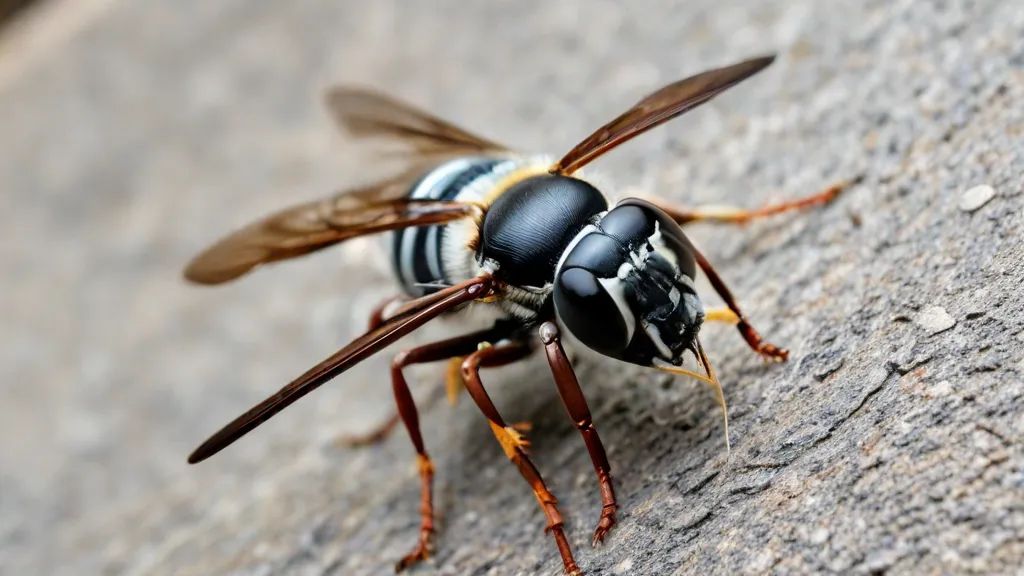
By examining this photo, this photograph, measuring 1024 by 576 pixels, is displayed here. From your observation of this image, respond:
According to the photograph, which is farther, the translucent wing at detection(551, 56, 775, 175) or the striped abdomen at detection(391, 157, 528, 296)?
the striped abdomen at detection(391, 157, 528, 296)

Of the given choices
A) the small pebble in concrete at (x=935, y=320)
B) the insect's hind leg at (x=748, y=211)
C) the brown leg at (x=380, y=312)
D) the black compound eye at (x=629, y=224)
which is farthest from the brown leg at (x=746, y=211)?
the brown leg at (x=380, y=312)

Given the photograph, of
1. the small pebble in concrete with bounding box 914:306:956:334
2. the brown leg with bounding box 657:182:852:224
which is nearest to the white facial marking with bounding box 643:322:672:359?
the small pebble in concrete with bounding box 914:306:956:334

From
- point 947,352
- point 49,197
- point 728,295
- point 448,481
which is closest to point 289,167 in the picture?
point 49,197

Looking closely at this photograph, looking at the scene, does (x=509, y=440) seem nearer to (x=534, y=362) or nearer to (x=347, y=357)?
(x=347, y=357)

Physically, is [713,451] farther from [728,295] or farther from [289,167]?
[289,167]

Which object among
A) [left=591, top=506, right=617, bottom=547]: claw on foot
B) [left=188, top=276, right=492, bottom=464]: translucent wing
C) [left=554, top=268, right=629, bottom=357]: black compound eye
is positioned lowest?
[left=591, top=506, right=617, bottom=547]: claw on foot

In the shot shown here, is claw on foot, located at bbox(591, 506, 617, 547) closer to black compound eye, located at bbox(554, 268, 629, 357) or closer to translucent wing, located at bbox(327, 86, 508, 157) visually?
black compound eye, located at bbox(554, 268, 629, 357)
